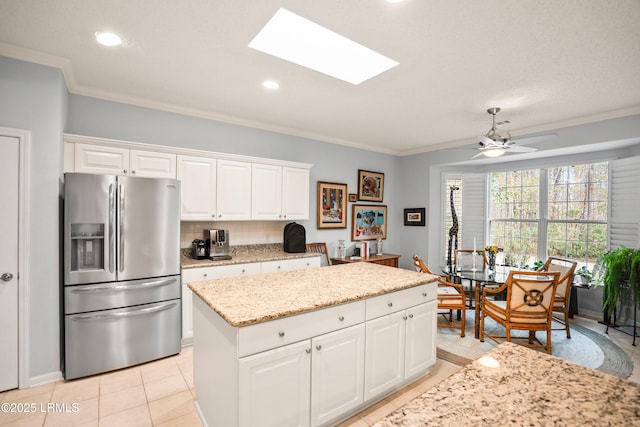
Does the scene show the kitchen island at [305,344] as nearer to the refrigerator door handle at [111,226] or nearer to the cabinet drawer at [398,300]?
the cabinet drawer at [398,300]

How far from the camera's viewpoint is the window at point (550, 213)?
14.5 feet

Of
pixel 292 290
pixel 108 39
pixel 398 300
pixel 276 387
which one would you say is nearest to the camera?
pixel 276 387

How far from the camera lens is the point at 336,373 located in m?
1.96

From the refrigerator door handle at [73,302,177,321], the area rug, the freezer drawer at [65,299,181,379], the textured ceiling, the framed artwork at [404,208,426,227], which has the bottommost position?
the area rug

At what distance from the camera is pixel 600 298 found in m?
4.30

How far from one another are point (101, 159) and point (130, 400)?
216 cm

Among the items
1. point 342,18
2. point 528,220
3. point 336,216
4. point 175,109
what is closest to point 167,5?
point 342,18

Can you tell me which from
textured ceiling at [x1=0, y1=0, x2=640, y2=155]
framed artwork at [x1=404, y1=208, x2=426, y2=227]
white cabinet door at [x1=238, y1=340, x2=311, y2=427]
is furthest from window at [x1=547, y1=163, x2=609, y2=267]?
white cabinet door at [x1=238, y1=340, x2=311, y2=427]

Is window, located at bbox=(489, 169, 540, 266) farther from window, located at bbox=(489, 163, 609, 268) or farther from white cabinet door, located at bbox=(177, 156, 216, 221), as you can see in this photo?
white cabinet door, located at bbox=(177, 156, 216, 221)

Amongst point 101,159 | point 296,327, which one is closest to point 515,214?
point 296,327

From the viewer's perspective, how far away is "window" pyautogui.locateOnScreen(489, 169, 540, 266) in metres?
5.06

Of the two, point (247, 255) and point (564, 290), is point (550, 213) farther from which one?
point (247, 255)

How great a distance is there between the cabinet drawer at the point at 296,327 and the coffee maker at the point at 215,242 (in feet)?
6.91

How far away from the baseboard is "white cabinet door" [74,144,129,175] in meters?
1.78
